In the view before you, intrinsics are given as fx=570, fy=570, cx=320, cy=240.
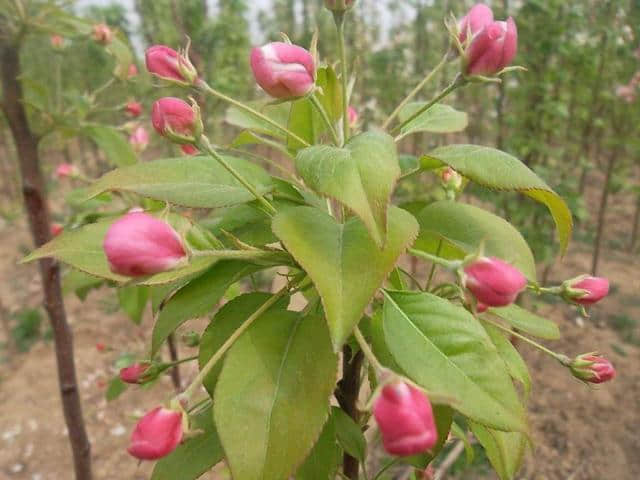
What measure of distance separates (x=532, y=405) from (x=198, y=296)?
2646 millimetres

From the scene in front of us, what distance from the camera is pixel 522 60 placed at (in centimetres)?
309

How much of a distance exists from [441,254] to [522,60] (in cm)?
262

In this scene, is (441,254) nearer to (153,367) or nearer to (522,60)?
(153,367)

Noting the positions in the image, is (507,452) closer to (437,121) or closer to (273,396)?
(273,396)

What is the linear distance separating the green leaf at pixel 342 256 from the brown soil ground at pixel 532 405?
1.69 metres

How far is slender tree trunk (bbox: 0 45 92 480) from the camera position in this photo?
1.43 m

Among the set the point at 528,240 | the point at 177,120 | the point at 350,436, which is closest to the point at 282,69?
the point at 177,120

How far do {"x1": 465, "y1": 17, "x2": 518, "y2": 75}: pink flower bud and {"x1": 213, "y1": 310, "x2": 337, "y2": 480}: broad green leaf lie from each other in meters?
0.36

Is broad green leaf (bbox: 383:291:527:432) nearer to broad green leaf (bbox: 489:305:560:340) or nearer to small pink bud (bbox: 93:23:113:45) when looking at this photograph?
broad green leaf (bbox: 489:305:560:340)

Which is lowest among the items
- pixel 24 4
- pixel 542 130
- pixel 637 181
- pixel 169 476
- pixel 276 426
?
pixel 637 181

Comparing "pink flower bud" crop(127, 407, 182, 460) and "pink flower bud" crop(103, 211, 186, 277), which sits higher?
"pink flower bud" crop(103, 211, 186, 277)

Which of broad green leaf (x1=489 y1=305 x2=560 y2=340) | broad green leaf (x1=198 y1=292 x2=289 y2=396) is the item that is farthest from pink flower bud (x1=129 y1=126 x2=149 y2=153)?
broad green leaf (x1=489 y1=305 x2=560 y2=340)

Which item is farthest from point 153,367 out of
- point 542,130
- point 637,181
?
point 637,181

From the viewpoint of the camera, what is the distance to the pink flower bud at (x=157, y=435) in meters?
0.54
